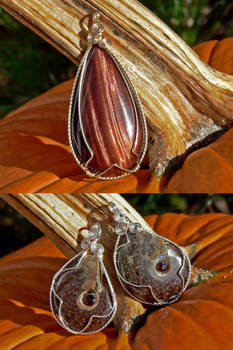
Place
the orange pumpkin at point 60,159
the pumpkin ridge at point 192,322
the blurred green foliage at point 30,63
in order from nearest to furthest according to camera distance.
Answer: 1. the pumpkin ridge at point 192,322
2. the orange pumpkin at point 60,159
3. the blurred green foliage at point 30,63

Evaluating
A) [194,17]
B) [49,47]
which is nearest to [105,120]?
[194,17]

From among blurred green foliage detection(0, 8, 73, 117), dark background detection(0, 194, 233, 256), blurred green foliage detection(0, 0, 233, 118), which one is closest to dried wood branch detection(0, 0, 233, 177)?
dark background detection(0, 194, 233, 256)

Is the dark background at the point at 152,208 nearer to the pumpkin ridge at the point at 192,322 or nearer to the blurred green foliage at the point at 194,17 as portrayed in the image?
the blurred green foliage at the point at 194,17

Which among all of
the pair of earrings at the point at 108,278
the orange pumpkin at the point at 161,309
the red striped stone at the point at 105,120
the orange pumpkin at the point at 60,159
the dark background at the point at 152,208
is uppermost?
the red striped stone at the point at 105,120

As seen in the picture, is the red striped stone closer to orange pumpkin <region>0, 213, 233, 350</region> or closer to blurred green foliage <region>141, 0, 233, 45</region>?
orange pumpkin <region>0, 213, 233, 350</region>

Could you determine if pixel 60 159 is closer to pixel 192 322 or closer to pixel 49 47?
pixel 192 322

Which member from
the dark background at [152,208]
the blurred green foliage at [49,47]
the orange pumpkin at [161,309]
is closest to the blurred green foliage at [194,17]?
the blurred green foliage at [49,47]
